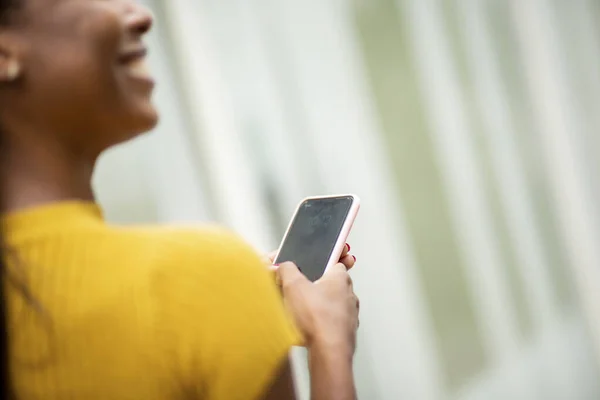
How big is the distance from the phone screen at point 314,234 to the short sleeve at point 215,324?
17 centimetres

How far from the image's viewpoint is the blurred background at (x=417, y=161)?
45.4 inches

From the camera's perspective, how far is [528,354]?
172 cm

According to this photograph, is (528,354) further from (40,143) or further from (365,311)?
(40,143)

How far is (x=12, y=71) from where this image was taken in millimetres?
397

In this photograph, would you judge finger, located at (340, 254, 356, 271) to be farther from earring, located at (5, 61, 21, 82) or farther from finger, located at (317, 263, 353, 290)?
earring, located at (5, 61, 21, 82)

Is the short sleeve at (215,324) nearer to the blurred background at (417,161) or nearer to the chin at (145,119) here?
the chin at (145,119)

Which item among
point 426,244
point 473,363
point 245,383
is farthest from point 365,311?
point 245,383

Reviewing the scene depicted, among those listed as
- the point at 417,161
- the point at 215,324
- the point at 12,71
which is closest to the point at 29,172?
the point at 12,71

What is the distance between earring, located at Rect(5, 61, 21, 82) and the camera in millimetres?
396

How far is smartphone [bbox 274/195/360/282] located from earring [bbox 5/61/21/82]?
308mm

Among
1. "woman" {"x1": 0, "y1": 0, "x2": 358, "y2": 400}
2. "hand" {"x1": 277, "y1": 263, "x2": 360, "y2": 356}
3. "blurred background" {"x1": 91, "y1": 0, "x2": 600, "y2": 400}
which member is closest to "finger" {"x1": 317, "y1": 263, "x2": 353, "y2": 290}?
"hand" {"x1": 277, "y1": 263, "x2": 360, "y2": 356}

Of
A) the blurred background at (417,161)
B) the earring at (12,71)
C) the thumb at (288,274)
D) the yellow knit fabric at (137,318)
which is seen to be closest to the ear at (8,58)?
the earring at (12,71)

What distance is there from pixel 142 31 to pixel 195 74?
702 millimetres

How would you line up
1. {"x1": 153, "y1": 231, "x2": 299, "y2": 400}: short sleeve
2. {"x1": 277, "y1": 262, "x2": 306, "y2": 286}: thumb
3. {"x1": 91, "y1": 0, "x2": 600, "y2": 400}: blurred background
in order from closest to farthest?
{"x1": 153, "y1": 231, "x2": 299, "y2": 400}: short sleeve
{"x1": 277, "y1": 262, "x2": 306, "y2": 286}: thumb
{"x1": 91, "y1": 0, "x2": 600, "y2": 400}: blurred background
